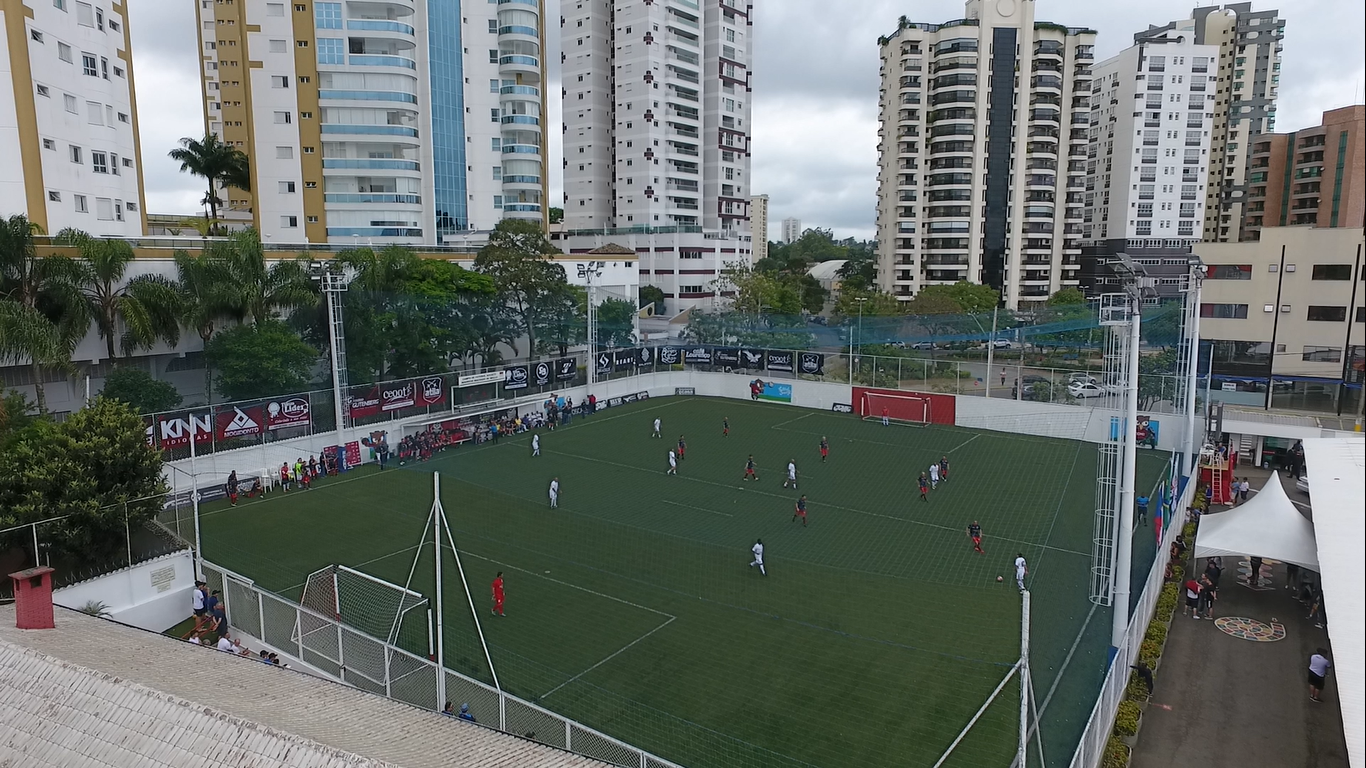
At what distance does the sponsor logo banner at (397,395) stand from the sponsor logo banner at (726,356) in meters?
14.9

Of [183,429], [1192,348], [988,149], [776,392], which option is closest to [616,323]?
[776,392]

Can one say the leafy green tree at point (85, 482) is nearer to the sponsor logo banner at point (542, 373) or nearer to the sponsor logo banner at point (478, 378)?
the sponsor logo banner at point (478, 378)

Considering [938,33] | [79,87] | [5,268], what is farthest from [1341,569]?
[938,33]

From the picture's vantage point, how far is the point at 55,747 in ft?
22.4

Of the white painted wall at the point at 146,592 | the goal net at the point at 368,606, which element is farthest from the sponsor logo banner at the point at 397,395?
the white painted wall at the point at 146,592

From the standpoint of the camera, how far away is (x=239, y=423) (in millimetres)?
23406

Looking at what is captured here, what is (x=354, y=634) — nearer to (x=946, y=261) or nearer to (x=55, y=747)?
(x=55, y=747)

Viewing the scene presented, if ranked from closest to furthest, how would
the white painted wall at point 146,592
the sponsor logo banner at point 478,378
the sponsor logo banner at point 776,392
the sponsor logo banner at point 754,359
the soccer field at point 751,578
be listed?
1. the soccer field at point 751,578
2. the white painted wall at point 146,592
3. the sponsor logo banner at point 478,378
4. the sponsor logo banner at point 776,392
5. the sponsor logo banner at point 754,359

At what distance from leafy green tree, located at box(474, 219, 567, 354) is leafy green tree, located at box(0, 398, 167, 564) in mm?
20593

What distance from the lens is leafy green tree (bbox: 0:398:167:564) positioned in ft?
43.5

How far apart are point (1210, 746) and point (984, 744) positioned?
313 centimetres

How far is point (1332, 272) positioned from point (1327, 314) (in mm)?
1542

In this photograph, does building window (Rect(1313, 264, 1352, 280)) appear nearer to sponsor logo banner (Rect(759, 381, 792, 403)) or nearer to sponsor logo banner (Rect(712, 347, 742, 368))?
sponsor logo banner (Rect(759, 381, 792, 403))

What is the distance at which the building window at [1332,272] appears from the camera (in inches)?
1194
